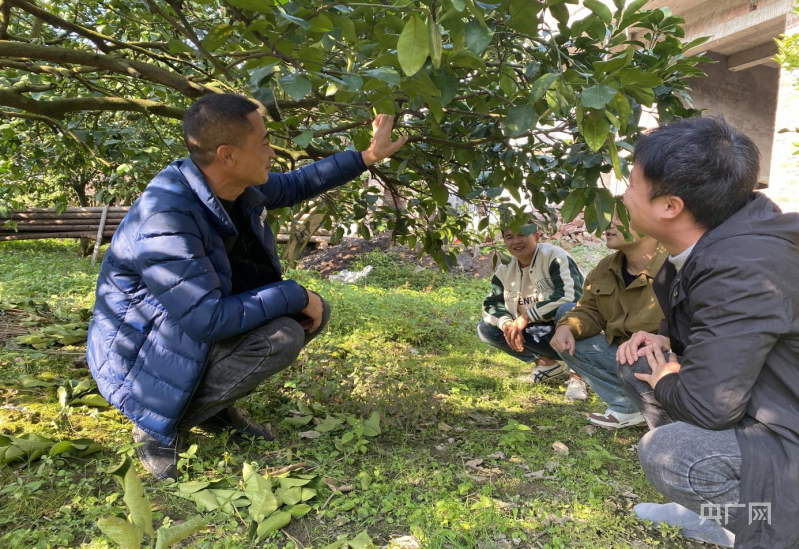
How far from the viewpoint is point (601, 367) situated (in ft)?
9.34

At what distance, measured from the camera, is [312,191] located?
277 centimetres

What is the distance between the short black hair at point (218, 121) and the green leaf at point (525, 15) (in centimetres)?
113

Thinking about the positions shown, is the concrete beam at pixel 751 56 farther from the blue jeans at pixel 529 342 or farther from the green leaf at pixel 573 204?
the green leaf at pixel 573 204

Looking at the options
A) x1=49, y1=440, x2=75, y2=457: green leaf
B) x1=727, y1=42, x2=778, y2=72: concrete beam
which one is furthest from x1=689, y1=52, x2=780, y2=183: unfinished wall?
x1=49, y1=440, x2=75, y2=457: green leaf

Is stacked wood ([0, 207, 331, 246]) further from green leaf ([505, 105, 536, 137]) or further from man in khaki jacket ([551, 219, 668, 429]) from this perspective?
green leaf ([505, 105, 536, 137])

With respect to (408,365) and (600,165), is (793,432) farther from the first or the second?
(408,365)

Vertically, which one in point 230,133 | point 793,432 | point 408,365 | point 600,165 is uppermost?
point 230,133

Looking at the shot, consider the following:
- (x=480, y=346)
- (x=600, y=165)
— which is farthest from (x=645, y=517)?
(x=480, y=346)

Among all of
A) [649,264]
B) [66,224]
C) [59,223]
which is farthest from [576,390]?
[59,223]

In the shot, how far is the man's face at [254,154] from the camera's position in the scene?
7.31ft

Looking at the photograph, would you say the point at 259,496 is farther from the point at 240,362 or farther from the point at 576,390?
the point at 576,390

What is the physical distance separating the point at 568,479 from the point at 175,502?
60.3 inches

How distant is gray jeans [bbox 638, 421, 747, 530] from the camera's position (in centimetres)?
157

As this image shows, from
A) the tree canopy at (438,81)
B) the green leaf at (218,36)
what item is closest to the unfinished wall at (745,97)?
the tree canopy at (438,81)
